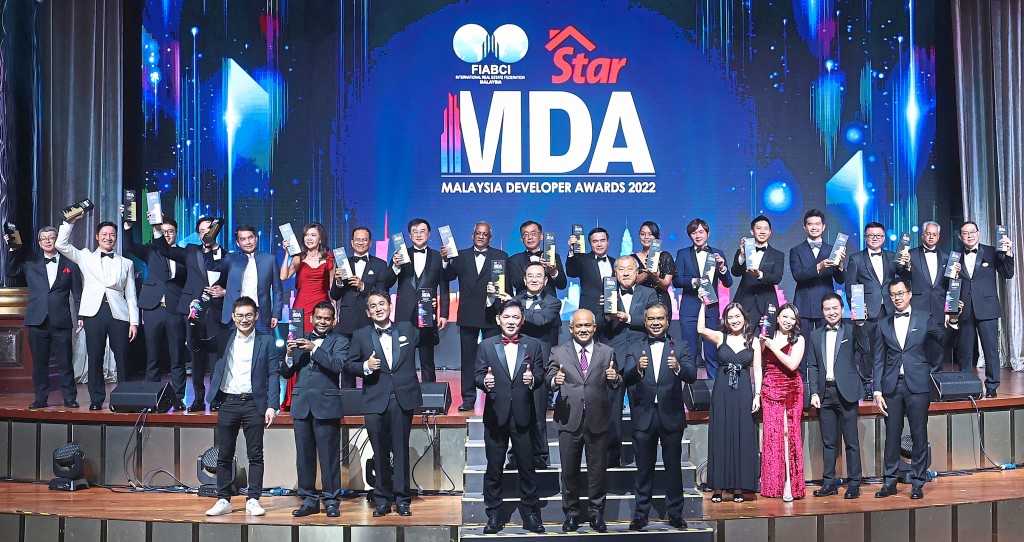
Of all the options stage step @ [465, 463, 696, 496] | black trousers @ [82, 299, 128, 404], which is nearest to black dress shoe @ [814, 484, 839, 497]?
stage step @ [465, 463, 696, 496]

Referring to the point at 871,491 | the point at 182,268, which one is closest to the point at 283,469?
the point at 182,268

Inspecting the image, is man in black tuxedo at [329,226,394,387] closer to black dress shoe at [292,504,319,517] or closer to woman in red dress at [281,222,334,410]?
woman in red dress at [281,222,334,410]

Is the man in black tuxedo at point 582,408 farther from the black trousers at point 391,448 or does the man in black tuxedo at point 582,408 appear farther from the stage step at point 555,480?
the black trousers at point 391,448

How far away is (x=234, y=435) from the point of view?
611cm

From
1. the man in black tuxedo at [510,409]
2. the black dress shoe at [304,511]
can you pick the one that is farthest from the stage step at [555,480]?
the black dress shoe at [304,511]

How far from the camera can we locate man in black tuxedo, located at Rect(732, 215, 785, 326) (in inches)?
279

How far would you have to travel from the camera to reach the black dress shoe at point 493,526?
5676 mm

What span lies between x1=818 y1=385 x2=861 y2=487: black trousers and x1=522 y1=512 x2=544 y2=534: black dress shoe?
2.15 m

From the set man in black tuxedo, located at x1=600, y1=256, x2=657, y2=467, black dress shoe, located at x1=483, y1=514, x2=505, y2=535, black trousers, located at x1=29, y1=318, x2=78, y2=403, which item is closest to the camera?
black dress shoe, located at x1=483, y1=514, x2=505, y2=535

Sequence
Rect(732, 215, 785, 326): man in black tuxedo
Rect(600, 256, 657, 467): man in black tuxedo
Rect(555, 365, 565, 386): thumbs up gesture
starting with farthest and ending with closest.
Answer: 1. Rect(732, 215, 785, 326): man in black tuxedo
2. Rect(600, 256, 657, 467): man in black tuxedo
3. Rect(555, 365, 565, 386): thumbs up gesture

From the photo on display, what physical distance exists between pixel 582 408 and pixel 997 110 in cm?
658

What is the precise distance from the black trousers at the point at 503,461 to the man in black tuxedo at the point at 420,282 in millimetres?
1398

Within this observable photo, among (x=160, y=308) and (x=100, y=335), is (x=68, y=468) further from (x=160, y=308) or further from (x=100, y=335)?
(x=160, y=308)

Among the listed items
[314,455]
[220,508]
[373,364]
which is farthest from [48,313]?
[373,364]
